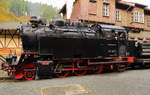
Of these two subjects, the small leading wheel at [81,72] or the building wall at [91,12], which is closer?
the small leading wheel at [81,72]

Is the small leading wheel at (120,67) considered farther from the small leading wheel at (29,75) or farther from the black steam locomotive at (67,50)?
the small leading wheel at (29,75)

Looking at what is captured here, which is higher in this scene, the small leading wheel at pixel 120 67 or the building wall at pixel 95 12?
the building wall at pixel 95 12

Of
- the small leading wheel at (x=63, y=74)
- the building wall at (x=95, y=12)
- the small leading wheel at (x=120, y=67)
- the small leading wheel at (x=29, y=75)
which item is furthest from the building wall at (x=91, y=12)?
the small leading wheel at (x=29, y=75)

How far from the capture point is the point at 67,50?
8844 millimetres

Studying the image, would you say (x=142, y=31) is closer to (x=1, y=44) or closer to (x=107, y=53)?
(x=107, y=53)

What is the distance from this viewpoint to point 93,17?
56.7 ft

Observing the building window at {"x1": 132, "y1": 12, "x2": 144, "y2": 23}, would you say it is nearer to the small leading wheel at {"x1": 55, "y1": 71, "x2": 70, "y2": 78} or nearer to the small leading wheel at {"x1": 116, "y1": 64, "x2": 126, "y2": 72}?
the small leading wheel at {"x1": 116, "y1": 64, "x2": 126, "y2": 72}

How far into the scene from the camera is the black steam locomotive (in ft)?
26.8

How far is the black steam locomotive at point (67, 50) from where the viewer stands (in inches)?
322

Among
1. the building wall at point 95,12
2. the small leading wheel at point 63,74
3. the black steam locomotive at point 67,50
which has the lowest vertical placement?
the small leading wheel at point 63,74

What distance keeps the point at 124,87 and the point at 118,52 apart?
161 inches

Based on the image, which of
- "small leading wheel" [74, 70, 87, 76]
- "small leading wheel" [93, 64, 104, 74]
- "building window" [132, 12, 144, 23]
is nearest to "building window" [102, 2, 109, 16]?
"building window" [132, 12, 144, 23]

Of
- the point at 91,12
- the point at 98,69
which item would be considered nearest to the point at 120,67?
the point at 98,69

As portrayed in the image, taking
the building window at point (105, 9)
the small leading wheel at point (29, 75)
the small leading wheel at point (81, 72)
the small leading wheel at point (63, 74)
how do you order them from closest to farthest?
the small leading wheel at point (29, 75), the small leading wheel at point (63, 74), the small leading wheel at point (81, 72), the building window at point (105, 9)
